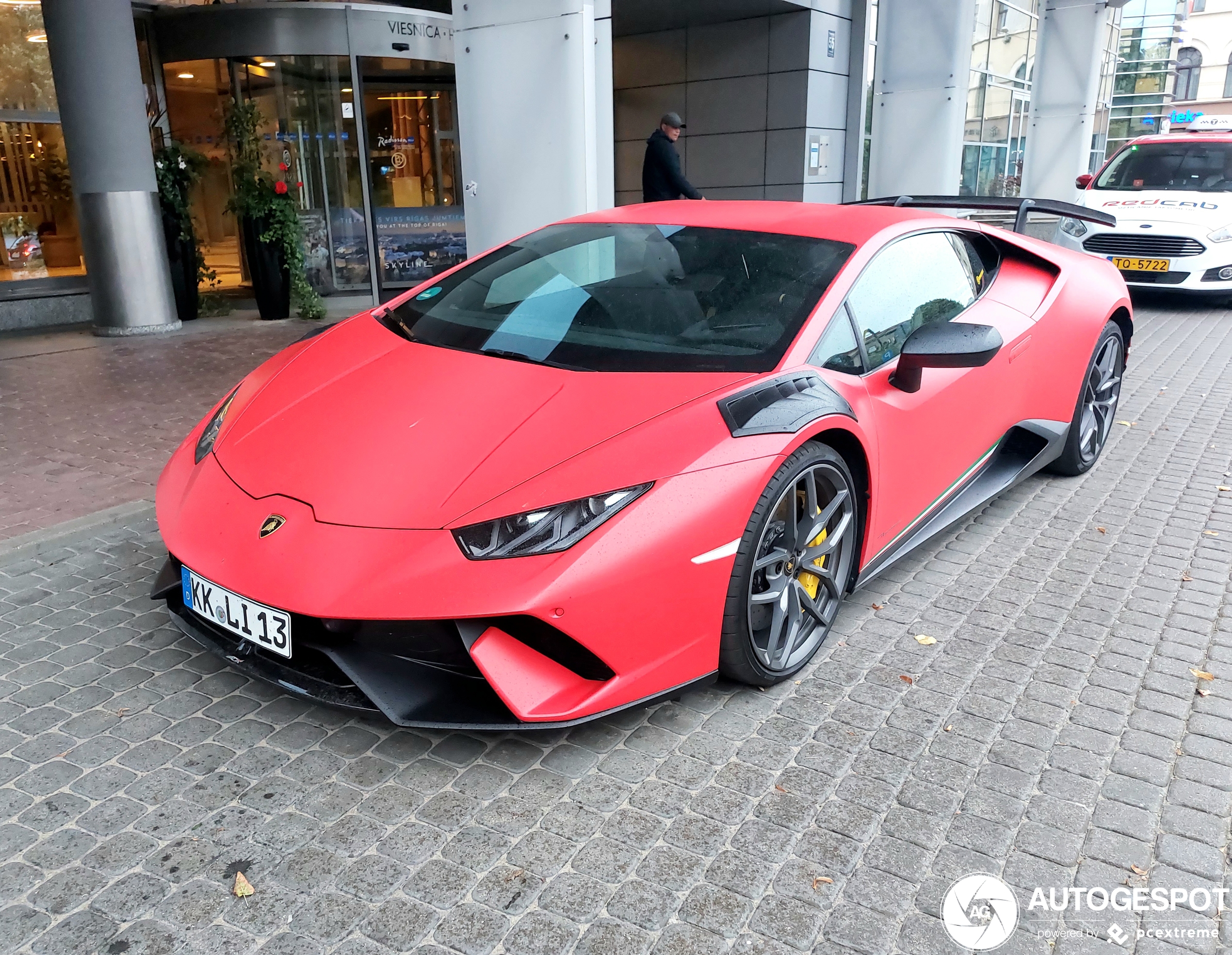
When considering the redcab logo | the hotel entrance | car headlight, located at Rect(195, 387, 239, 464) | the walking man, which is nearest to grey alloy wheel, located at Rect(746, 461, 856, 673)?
car headlight, located at Rect(195, 387, 239, 464)

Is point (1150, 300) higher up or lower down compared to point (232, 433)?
lower down

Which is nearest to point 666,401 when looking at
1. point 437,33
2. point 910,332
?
point 910,332

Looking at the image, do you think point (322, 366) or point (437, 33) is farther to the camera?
point (437, 33)

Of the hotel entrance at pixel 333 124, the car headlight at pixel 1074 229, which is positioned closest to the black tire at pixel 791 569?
the car headlight at pixel 1074 229

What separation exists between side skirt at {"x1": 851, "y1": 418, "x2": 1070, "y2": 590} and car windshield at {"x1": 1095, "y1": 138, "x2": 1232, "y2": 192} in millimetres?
7533

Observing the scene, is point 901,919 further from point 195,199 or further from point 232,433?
point 195,199

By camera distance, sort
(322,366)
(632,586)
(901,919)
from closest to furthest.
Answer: (901,919) → (632,586) → (322,366)

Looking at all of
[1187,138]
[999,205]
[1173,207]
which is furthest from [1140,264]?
[999,205]

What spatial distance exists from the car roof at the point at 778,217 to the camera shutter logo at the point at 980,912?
80.9 inches

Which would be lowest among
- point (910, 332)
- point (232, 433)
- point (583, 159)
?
point (232, 433)

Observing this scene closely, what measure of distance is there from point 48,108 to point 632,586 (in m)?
10.5

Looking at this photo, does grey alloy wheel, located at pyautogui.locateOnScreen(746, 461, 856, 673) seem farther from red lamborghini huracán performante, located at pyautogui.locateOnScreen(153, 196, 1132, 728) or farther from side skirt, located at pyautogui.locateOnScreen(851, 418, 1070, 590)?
side skirt, located at pyautogui.locateOnScreen(851, 418, 1070, 590)

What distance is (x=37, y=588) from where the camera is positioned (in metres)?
3.49

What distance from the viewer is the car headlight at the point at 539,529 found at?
90.7 inches
